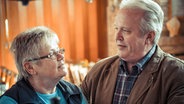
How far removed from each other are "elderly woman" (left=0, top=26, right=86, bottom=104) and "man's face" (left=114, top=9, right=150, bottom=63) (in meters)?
0.35

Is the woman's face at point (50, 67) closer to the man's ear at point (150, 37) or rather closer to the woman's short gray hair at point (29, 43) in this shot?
the woman's short gray hair at point (29, 43)

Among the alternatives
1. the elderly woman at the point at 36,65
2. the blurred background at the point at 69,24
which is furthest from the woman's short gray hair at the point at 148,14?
the blurred background at the point at 69,24

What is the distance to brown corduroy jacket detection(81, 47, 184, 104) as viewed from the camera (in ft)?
5.81

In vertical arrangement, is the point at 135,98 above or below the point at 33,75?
below

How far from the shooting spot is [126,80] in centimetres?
196

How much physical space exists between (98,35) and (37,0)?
1.28 m

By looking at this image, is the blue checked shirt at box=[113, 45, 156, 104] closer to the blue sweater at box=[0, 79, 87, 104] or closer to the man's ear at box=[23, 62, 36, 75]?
the blue sweater at box=[0, 79, 87, 104]

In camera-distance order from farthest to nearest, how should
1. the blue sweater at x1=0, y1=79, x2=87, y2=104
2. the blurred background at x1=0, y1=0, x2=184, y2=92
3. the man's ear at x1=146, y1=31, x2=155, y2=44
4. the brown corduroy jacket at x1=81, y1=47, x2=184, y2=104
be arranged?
the blurred background at x1=0, y1=0, x2=184, y2=92
the man's ear at x1=146, y1=31, x2=155, y2=44
the brown corduroy jacket at x1=81, y1=47, x2=184, y2=104
the blue sweater at x1=0, y1=79, x2=87, y2=104

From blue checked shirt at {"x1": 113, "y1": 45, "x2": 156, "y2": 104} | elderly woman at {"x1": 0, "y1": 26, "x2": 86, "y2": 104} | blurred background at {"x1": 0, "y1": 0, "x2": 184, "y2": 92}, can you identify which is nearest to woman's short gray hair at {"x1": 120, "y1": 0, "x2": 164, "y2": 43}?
blue checked shirt at {"x1": 113, "y1": 45, "x2": 156, "y2": 104}

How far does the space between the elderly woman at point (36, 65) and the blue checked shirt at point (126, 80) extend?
380 mm

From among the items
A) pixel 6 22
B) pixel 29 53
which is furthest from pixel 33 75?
pixel 6 22

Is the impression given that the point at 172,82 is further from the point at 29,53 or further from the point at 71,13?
the point at 71,13

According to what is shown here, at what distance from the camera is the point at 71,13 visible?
6.27 m

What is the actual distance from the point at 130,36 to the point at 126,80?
0.83 ft
